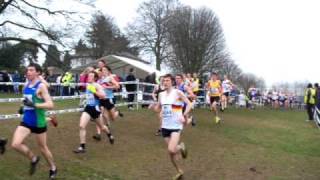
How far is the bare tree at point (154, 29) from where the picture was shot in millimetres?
64438

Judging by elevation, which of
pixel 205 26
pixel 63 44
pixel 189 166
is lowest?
pixel 189 166

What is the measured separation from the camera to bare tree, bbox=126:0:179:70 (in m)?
64.4

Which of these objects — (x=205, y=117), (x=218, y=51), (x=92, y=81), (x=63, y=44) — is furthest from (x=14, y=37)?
(x=218, y=51)

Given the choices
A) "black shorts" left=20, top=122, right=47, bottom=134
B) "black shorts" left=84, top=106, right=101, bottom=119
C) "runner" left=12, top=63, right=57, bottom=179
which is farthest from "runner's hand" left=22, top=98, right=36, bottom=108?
"black shorts" left=84, top=106, right=101, bottom=119

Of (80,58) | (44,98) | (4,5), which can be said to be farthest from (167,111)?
(80,58)

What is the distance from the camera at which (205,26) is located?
62031mm

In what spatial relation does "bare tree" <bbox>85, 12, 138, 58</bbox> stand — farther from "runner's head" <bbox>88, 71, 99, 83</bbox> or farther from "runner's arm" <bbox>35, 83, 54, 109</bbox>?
"runner's arm" <bbox>35, 83, 54, 109</bbox>

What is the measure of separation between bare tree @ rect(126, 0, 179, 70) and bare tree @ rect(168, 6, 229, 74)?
188cm

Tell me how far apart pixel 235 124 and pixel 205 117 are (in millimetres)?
1860

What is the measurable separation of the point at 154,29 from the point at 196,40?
6.11 m

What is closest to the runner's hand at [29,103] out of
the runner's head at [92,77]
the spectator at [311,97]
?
the runner's head at [92,77]

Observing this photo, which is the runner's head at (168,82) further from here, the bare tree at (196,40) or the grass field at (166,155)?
the bare tree at (196,40)

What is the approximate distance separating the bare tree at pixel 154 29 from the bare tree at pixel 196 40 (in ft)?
6.17

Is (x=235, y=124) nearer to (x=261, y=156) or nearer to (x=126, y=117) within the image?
(x=126, y=117)
